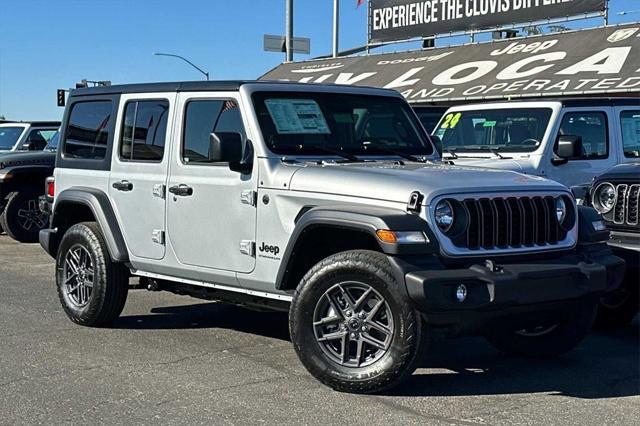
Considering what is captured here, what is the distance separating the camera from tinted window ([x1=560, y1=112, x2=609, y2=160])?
9.93 meters

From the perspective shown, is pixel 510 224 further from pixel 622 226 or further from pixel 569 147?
pixel 569 147

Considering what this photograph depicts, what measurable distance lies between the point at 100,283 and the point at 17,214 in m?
6.91

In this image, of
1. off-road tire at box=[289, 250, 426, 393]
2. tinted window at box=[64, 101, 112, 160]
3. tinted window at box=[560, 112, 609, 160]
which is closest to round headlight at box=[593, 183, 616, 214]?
off-road tire at box=[289, 250, 426, 393]

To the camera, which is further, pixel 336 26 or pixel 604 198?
pixel 336 26

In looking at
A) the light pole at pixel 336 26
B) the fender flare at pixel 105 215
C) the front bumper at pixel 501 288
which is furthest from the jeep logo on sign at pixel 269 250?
the light pole at pixel 336 26

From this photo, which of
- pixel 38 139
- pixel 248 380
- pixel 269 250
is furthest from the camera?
pixel 38 139

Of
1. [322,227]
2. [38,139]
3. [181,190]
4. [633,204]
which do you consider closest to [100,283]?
[181,190]

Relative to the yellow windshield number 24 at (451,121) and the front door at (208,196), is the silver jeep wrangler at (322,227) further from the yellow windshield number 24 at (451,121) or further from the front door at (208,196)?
the yellow windshield number 24 at (451,121)

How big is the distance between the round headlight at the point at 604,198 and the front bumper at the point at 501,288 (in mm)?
1522

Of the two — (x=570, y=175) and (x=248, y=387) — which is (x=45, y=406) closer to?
(x=248, y=387)

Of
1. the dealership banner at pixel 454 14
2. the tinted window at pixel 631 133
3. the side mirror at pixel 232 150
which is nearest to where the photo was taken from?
the side mirror at pixel 232 150

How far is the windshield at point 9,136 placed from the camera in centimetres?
1515

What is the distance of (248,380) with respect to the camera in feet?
18.2

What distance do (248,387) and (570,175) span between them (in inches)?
219
